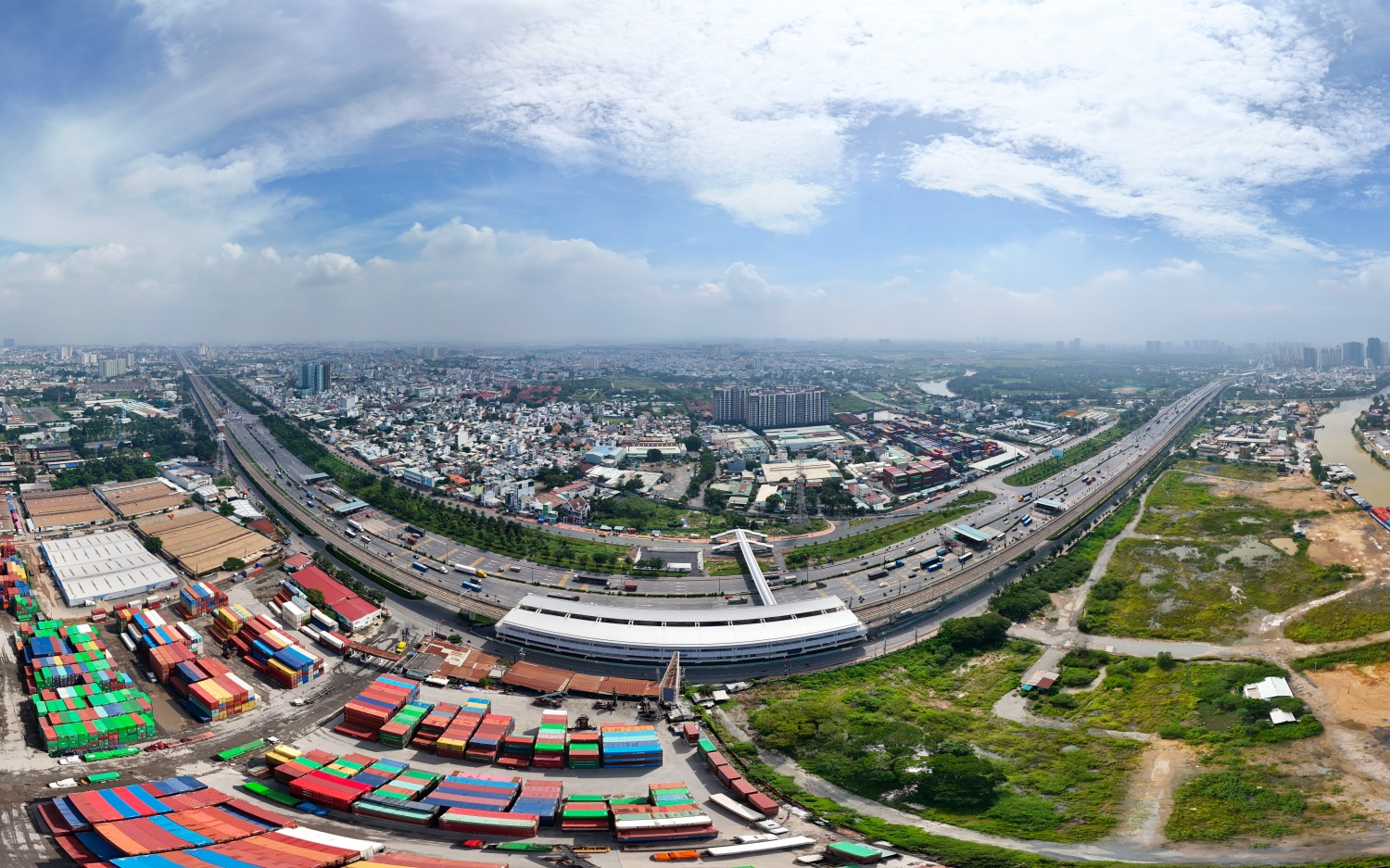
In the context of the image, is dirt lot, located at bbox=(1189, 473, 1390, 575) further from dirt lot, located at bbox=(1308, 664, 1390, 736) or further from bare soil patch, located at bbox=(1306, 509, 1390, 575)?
dirt lot, located at bbox=(1308, 664, 1390, 736)

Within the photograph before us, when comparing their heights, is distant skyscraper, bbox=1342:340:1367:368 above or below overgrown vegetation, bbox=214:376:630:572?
above

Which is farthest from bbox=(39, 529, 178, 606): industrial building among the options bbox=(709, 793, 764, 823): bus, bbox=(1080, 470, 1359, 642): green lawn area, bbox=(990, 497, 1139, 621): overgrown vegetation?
bbox=(1080, 470, 1359, 642): green lawn area

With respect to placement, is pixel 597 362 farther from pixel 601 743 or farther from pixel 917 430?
pixel 601 743

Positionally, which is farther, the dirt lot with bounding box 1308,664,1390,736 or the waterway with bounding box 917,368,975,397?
the waterway with bounding box 917,368,975,397

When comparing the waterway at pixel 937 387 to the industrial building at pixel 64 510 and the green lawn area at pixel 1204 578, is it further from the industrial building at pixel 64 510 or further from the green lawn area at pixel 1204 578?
the industrial building at pixel 64 510

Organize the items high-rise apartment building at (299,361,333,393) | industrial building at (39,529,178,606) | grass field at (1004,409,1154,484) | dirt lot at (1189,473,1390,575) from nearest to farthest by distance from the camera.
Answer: industrial building at (39,529,178,606) → dirt lot at (1189,473,1390,575) → grass field at (1004,409,1154,484) → high-rise apartment building at (299,361,333,393)

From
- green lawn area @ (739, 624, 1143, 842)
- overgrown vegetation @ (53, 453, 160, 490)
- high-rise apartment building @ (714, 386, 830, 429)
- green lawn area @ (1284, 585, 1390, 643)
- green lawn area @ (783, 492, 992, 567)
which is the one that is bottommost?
green lawn area @ (739, 624, 1143, 842)

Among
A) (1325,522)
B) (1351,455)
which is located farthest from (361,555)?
(1351,455)

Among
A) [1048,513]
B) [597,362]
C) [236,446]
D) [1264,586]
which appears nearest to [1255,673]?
[1264,586]

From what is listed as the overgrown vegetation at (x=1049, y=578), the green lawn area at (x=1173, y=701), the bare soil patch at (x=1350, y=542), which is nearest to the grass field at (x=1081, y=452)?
the overgrown vegetation at (x=1049, y=578)
